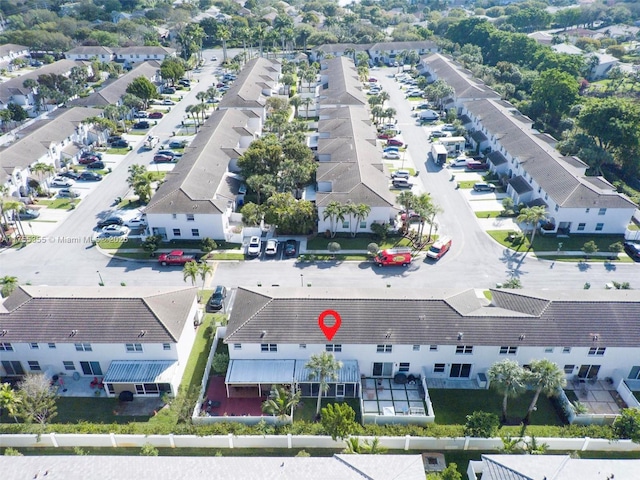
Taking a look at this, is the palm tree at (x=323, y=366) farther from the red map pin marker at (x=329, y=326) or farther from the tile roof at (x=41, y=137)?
the tile roof at (x=41, y=137)

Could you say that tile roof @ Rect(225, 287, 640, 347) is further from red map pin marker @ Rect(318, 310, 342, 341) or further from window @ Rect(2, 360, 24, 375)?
window @ Rect(2, 360, 24, 375)

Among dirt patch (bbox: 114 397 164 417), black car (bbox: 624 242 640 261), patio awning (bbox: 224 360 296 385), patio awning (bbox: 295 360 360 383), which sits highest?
black car (bbox: 624 242 640 261)

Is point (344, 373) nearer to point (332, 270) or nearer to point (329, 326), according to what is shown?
point (329, 326)

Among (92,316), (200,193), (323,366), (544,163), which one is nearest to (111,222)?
(200,193)

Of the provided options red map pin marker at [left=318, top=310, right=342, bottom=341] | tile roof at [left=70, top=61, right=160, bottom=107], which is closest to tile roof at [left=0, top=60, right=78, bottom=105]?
tile roof at [left=70, top=61, right=160, bottom=107]

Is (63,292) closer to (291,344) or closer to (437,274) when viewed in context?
(291,344)
